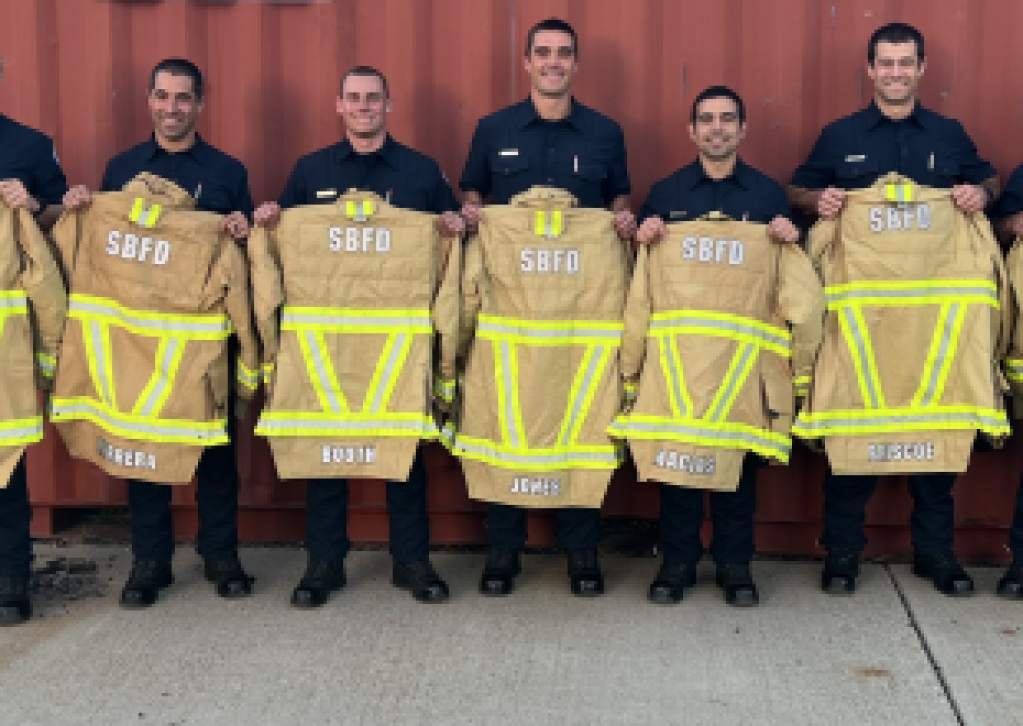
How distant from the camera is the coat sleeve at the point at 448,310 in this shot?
4.80 m

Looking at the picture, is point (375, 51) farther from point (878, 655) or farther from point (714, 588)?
point (878, 655)

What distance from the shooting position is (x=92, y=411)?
15.9ft

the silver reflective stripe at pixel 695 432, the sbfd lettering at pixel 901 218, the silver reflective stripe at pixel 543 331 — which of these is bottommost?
the silver reflective stripe at pixel 695 432

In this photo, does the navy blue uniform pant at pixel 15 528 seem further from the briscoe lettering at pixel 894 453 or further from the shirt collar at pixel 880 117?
the shirt collar at pixel 880 117

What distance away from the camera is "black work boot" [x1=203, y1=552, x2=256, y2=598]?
4.98 m

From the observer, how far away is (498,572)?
16.6 feet

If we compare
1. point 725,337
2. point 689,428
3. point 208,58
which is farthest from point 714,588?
point 208,58

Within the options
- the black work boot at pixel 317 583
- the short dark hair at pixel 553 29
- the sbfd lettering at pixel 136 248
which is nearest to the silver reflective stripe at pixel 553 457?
the black work boot at pixel 317 583

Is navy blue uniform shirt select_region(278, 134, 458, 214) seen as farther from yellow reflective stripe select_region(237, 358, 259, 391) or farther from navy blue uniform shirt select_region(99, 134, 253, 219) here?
yellow reflective stripe select_region(237, 358, 259, 391)

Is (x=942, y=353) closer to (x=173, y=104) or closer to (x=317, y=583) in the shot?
(x=317, y=583)

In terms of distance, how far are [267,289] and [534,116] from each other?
4.59 ft

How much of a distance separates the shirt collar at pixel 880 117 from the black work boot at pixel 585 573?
2186 millimetres

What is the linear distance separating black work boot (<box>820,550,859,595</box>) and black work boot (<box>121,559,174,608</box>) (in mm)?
2806

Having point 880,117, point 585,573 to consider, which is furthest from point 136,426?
point 880,117
